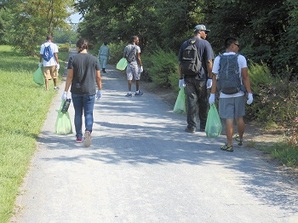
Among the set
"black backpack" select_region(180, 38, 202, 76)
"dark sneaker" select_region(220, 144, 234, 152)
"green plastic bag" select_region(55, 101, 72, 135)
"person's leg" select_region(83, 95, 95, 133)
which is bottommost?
"dark sneaker" select_region(220, 144, 234, 152)

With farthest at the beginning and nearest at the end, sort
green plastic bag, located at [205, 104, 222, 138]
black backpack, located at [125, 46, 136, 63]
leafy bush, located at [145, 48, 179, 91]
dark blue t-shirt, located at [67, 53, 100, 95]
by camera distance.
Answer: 1. leafy bush, located at [145, 48, 179, 91]
2. black backpack, located at [125, 46, 136, 63]
3. green plastic bag, located at [205, 104, 222, 138]
4. dark blue t-shirt, located at [67, 53, 100, 95]

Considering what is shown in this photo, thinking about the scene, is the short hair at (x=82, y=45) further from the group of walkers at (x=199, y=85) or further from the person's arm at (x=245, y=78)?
the person's arm at (x=245, y=78)

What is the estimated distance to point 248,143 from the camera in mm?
7316

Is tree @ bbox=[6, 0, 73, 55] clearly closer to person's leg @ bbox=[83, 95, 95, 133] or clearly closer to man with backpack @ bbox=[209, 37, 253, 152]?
person's leg @ bbox=[83, 95, 95, 133]

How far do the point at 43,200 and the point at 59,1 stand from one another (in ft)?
100

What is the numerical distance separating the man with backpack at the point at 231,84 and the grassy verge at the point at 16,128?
122 inches

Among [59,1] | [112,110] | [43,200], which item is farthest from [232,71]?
[59,1]

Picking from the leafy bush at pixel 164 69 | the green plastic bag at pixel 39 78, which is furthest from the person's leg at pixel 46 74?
the leafy bush at pixel 164 69

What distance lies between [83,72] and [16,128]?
5.97 feet

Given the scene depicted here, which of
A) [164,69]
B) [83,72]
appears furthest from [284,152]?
[164,69]

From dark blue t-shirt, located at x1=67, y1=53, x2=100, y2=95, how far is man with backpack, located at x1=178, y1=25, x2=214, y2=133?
6.15 feet

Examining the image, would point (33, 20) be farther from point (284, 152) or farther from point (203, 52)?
point (284, 152)

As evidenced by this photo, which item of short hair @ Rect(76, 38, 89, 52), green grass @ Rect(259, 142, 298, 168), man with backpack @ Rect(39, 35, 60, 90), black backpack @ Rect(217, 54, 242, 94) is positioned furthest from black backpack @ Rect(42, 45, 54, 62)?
green grass @ Rect(259, 142, 298, 168)

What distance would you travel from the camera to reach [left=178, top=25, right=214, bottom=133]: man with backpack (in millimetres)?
8039
